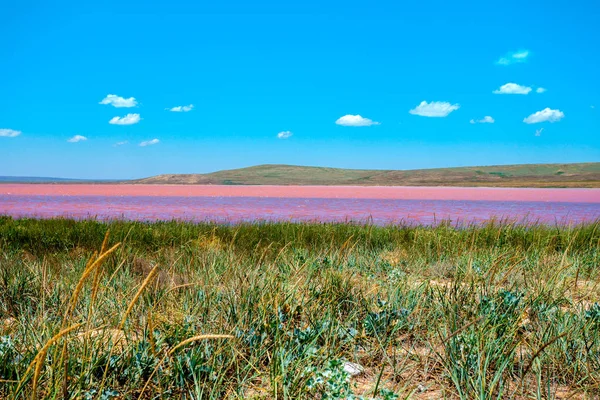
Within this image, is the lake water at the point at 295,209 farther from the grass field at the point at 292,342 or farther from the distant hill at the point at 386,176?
the distant hill at the point at 386,176

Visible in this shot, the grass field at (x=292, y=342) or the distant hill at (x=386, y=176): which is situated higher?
the distant hill at (x=386, y=176)

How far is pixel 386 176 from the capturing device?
439 feet

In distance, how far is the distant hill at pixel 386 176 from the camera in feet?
389

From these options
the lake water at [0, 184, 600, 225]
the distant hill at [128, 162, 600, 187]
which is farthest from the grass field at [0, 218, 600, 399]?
the distant hill at [128, 162, 600, 187]

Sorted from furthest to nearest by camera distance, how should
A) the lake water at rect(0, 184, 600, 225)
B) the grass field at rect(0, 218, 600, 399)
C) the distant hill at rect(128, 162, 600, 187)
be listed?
the distant hill at rect(128, 162, 600, 187) → the lake water at rect(0, 184, 600, 225) → the grass field at rect(0, 218, 600, 399)

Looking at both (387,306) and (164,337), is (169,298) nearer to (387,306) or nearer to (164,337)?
(164,337)

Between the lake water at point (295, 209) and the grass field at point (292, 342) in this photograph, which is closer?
the grass field at point (292, 342)

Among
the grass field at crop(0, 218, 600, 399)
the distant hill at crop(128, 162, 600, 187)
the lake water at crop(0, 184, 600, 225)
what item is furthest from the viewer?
the distant hill at crop(128, 162, 600, 187)

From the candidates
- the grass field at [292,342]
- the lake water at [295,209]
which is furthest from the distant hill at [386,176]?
the grass field at [292,342]

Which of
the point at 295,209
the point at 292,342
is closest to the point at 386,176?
the point at 295,209

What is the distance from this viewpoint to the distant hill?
389ft

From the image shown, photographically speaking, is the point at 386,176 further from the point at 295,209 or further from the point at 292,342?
the point at 292,342

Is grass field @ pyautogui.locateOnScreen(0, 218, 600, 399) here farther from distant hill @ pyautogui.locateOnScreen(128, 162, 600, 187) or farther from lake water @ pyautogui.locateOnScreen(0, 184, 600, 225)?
distant hill @ pyautogui.locateOnScreen(128, 162, 600, 187)

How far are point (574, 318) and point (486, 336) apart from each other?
902 mm
